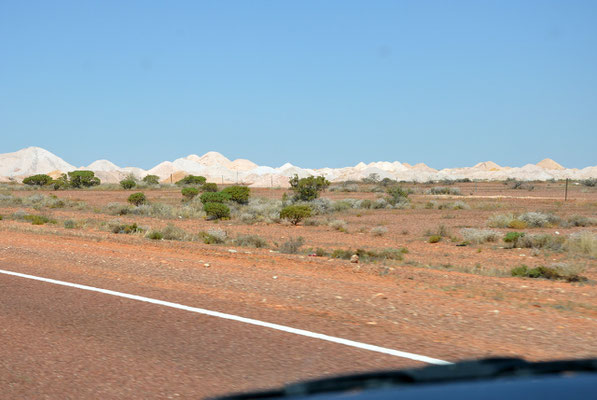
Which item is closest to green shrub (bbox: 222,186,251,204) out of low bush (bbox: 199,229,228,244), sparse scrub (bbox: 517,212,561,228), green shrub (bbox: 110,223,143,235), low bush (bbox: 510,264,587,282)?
green shrub (bbox: 110,223,143,235)

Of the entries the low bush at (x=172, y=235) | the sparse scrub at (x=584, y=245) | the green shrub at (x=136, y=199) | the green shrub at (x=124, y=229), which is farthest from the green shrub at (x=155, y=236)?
the green shrub at (x=136, y=199)

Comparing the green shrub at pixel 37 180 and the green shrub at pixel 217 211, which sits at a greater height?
the green shrub at pixel 37 180

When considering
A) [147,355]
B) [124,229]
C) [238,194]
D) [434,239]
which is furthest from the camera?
[238,194]

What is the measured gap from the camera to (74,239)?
19469 mm

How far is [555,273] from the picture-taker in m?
13.6

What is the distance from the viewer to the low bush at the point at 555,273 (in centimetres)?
1330

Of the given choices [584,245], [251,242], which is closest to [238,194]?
[251,242]

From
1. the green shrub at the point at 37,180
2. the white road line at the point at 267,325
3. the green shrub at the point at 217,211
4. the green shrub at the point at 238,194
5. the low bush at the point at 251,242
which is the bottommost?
the low bush at the point at 251,242

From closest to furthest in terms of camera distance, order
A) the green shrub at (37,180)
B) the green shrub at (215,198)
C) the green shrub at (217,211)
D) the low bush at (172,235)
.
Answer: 1. the low bush at (172,235)
2. the green shrub at (217,211)
3. the green shrub at (215,198)
4. the green shrub at (37,180)

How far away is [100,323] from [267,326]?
218 centimetres

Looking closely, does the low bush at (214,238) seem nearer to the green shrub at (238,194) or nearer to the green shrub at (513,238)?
the green shrub at (513,238)

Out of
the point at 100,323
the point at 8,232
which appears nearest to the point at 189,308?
the point at 100,323

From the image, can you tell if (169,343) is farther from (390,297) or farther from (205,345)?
(390,297)

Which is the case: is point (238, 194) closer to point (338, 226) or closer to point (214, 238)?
point (338, 226)
